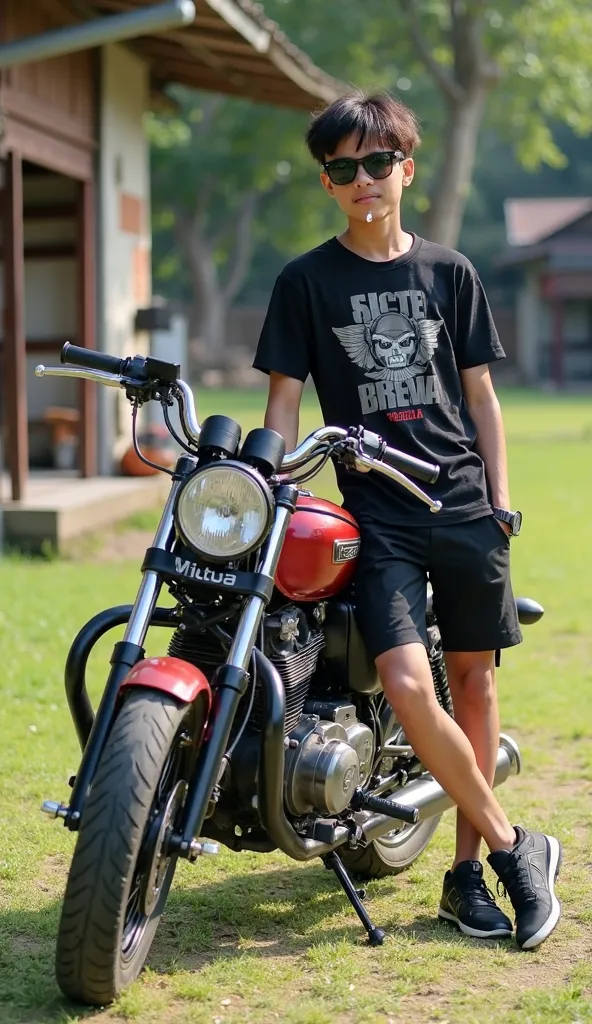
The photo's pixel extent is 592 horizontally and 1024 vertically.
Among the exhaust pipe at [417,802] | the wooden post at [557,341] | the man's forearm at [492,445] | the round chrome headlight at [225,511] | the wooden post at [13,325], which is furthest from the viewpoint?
the wooden post at [557,341]

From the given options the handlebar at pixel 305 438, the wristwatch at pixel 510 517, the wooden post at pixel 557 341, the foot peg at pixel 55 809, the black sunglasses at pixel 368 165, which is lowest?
the foot peg at pixel 55 809

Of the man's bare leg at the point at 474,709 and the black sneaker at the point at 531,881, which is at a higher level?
the man's bare leg at the point at 474,709

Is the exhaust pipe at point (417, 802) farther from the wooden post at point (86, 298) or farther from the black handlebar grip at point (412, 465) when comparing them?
the wooden post at point (86, 298)

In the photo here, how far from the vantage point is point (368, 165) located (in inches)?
142

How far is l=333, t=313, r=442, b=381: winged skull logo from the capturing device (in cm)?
369

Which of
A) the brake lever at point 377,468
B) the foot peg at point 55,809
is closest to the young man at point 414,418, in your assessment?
the brake lever at point 377,468

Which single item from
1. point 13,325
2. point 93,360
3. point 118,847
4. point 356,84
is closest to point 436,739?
point 118,847

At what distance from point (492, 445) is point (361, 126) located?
875 millimetres

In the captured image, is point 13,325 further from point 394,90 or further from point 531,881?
point 394,90

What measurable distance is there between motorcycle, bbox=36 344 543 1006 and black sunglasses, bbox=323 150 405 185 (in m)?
0.68

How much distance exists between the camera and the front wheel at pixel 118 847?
2.95 m

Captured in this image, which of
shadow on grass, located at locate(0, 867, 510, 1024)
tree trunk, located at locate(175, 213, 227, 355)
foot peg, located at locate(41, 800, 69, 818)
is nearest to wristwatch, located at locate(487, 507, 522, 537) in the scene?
shadow on grass, located at locate(0, 867, 510, 1024)

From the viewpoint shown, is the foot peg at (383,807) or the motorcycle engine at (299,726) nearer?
the motorcycle engine at (299,726)

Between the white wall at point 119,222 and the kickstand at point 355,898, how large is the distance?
801 cm
